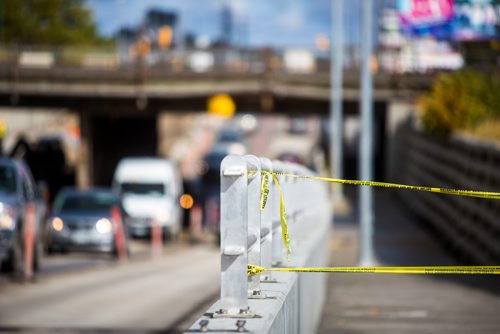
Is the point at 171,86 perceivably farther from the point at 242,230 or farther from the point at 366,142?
the point at 242,230

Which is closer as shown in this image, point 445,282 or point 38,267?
point 445,282

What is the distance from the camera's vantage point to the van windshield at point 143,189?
135ft

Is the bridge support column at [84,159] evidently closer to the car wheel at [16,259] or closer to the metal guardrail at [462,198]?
the metal guardrail at [462,198]

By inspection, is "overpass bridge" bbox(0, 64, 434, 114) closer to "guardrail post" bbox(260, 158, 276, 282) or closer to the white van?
the white van

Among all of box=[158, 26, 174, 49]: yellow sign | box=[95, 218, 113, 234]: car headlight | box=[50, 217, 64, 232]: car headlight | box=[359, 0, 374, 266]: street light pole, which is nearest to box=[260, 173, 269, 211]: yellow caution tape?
box=[359, 0, 374, 266]: street light pole

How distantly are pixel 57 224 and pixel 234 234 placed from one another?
24764 mm

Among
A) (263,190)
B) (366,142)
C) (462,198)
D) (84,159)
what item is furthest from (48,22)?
(263,190)

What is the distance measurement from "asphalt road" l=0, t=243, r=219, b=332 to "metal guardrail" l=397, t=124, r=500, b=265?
15.5 ft

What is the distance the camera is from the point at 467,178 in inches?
1023

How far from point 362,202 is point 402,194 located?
26074 millimetres

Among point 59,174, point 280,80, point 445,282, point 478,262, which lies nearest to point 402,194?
point 280,80

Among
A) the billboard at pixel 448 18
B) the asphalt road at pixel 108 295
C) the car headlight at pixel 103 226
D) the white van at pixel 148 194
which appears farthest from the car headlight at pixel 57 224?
the billboard at pixel 448 18

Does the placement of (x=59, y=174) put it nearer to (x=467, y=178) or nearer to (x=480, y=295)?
(x=467, y=178)

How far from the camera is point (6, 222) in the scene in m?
21.7
